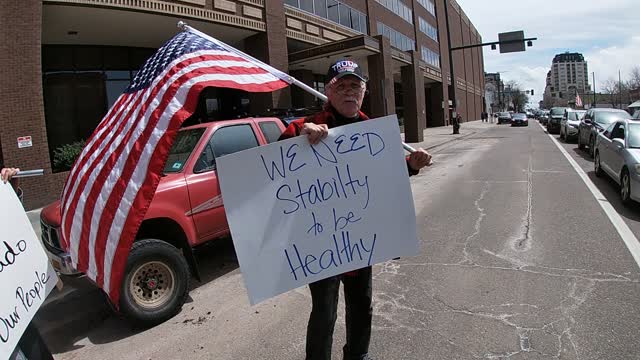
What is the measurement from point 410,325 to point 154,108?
8.55 ft

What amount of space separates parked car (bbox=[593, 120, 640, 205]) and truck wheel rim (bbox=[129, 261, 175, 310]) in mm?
7158

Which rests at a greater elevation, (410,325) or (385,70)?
(385,70)

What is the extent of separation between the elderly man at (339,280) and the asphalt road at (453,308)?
66 cm

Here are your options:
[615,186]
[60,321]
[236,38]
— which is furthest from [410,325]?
[236,38]

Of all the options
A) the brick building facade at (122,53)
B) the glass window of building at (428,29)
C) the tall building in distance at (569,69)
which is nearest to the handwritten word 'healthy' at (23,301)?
A: the brick building facade at (122,53)

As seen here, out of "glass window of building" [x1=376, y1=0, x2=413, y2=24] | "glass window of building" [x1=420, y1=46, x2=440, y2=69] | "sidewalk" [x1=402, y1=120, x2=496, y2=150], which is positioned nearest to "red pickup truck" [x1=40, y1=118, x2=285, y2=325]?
"sidewalk" [x1=402, y1=120, x2=496, y2=150]

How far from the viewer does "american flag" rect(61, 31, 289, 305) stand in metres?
2.82

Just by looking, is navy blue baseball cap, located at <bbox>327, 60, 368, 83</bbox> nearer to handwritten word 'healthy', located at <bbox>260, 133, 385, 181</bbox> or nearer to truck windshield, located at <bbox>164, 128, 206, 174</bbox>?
handwritten word 'healthy', located at <bbox>260, 133, 385, 181</bbox>

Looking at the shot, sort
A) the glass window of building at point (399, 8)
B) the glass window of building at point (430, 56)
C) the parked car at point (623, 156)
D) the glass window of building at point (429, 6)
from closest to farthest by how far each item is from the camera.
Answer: the parked car at point (623, 156)
the glass window of building at point (399, 8)
the glass window of building at point (430, 56)
the glass window of building at point (429, 6)

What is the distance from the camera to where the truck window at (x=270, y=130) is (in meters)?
6.30

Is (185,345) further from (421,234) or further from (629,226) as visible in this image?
(629,226)

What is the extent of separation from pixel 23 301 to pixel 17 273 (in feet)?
0.44

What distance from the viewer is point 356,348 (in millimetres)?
2953

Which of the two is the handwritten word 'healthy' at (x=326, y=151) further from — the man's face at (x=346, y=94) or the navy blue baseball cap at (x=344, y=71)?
the navy blue baseball cap at (x=344, y=71)
